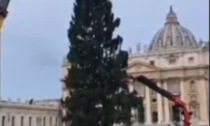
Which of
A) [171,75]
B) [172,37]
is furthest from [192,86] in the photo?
[172,37]

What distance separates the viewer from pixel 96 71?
62.6ft

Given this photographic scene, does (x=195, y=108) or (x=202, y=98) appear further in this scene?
(x=195, y=108)

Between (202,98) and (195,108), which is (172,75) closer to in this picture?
(202,98)

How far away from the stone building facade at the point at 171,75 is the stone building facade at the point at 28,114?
345 cm

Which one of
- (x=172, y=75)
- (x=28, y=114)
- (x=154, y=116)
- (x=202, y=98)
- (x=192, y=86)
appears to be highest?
(x=172, y=75)

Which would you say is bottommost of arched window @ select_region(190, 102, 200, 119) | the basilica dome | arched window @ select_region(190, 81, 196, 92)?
arched window @ select_region(190, 102, 200, 119)

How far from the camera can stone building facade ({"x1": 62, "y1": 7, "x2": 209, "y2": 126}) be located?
186 ft

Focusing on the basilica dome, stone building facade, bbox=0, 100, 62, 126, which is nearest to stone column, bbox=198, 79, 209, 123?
the basilica dome

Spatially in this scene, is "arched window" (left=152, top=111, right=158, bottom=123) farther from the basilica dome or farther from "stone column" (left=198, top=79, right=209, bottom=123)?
the basilica dome

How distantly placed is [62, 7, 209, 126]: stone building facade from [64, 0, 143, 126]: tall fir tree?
37.3 meters

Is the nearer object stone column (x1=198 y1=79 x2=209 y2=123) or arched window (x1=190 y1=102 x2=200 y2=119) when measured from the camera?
stone column (x1=198 y1=79 x2=209 y2=123)

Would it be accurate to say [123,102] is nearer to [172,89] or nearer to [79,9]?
[79,9]

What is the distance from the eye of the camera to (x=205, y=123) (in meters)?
53.8

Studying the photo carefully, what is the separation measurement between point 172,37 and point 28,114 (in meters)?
23.5
